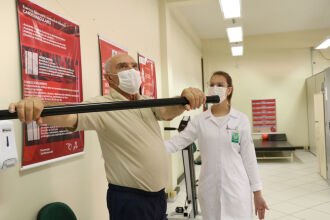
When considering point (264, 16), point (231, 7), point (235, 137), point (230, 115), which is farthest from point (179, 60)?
point (235, 137)

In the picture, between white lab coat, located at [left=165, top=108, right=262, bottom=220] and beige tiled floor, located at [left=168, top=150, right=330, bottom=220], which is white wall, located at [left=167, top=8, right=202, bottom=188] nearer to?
beige tiled floor, located at [left=168, top=150, right=330, bottom=220]

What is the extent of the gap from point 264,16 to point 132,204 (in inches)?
267

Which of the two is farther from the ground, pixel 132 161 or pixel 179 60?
pixel 179 60

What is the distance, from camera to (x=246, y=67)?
930 centimetres

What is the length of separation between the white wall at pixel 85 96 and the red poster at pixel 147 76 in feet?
0.56

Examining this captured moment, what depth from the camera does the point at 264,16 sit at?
23.0 feet

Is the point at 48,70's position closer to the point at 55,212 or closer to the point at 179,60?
the point at 55,212

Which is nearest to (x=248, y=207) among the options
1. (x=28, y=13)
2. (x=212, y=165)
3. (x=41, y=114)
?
(x=212, y=165)

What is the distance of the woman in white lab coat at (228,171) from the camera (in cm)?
209

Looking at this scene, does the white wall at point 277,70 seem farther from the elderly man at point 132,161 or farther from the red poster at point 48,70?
the elderly man at point 132,161

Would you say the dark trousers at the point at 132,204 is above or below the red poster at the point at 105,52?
below

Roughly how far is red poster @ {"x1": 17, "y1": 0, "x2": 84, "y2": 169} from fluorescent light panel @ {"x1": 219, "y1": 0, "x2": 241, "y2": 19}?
260 centimetres

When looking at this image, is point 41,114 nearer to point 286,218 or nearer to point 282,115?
point 286,218

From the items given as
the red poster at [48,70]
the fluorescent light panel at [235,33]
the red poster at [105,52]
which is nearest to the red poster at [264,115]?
the fluorescent light panel at [235,33]
